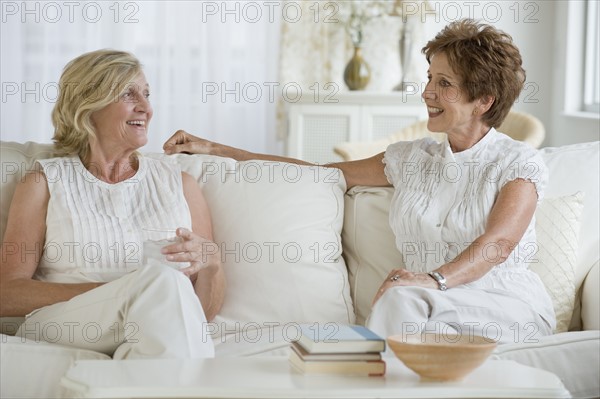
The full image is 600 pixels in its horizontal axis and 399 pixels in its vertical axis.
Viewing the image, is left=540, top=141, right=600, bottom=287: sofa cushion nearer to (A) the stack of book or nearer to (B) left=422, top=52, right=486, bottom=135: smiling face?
(B) left=422, top=52, right=486, bottom=135: smiling face

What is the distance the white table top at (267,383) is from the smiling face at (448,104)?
3.18 ft

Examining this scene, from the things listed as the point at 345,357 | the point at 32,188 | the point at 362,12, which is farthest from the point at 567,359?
the point at 362,12

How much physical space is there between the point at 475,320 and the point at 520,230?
265 mm

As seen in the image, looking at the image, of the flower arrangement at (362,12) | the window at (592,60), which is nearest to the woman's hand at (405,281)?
the window at (592,60)

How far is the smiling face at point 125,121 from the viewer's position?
8.23 feet

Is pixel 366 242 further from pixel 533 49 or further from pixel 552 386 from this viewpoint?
pixel 533 49

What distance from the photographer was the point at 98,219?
7.85ft

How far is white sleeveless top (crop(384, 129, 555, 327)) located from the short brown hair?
13 centimetres

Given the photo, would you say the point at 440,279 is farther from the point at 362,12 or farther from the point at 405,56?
the point at 362,12

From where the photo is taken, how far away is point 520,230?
7.70 feet

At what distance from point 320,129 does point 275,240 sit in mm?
2856

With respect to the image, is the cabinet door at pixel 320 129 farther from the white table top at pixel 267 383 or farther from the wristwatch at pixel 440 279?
the white table top at pixel 267 383

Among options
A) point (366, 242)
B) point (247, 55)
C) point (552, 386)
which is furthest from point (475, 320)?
point (247, 55)

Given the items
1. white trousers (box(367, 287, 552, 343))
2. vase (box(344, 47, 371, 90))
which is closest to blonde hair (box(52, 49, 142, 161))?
white trousers (box(367, 287, 552, 343))
